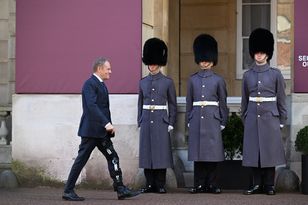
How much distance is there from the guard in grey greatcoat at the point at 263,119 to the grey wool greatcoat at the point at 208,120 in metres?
0.33

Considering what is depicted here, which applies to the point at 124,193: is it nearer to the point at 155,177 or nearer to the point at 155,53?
the point at 155,177

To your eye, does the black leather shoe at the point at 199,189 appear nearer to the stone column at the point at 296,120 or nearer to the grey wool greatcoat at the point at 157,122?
the grey wool greatcoat at the point at 157,122

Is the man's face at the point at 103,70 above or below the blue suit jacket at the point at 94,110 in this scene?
above

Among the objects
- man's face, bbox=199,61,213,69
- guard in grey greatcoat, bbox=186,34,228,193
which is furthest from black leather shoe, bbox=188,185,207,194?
man's face, bbox=199,61,213,69

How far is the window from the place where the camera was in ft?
51.7

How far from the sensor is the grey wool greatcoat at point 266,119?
12.0 m

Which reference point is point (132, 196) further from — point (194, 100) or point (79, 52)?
point (79, 52)

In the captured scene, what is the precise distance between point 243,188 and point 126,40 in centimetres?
257

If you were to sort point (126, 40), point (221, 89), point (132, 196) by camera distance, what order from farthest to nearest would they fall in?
point (126, 40) < point (221, 89) < point (132, 196)

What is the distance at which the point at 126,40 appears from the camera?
13.1 meters

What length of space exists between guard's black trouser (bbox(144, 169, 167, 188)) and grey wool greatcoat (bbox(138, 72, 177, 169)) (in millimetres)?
101

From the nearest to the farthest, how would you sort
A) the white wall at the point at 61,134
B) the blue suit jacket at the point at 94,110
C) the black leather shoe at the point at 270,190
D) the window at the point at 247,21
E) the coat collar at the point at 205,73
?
1. the blue suit jacket at the point at 94,110
2. the black leather shoe at the point at 270,190
3. the coat collar at the point at 205,73
4. the white wall at the point at 61,134
5. the window at the point at 247,21

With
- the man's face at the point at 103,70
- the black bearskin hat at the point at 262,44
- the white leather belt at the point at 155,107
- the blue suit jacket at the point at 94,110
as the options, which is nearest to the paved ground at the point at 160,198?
the blue suit jacket at the point at 94,110

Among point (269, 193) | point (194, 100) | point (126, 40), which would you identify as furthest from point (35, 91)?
point (269, 193)
